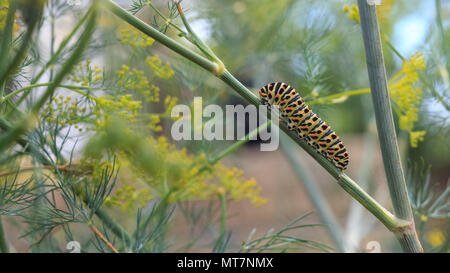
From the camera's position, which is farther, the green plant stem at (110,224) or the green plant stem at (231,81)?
the green plant stem at (110,224)

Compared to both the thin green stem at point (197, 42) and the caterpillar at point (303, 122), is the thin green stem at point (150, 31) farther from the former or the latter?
the caterpillar at point (303, 122)

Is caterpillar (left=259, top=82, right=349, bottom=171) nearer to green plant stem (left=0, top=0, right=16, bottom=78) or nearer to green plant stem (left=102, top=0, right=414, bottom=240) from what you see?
green plant stem (left=102, top=0, right=414, bottom=240)

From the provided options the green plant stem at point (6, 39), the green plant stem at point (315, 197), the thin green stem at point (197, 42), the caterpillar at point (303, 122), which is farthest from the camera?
the green plant stem at point (315, 197)

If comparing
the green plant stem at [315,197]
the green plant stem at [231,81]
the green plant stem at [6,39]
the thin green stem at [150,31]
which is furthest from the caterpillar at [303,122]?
the green plant stem at [315,197]

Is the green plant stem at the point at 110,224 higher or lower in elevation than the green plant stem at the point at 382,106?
lower

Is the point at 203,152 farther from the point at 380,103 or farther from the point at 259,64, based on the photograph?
the point at 259,64

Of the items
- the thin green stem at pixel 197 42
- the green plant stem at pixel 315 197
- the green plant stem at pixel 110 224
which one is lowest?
the green plant stem at pixel 110 224
